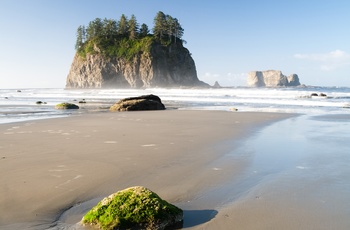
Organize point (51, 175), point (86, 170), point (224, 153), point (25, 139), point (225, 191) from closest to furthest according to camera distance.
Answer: point (225, 191) → point (51, 175) → point (86, 170) → point (224, 153) → point (25, 139)

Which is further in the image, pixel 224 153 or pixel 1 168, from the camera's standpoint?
pixel 224 153

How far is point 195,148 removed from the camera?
25.3 feet

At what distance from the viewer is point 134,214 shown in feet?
10.9

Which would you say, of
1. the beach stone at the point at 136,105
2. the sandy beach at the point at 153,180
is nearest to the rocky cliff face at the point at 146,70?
the beach stone at the point at 136,105

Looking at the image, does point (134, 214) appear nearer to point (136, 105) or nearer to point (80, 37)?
point (136, 105)

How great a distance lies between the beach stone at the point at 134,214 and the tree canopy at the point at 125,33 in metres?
95.8

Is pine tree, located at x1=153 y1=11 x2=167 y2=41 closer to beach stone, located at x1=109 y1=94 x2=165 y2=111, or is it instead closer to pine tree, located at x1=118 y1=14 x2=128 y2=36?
pine tree, located at x1=118 y1=14 x2=128 y2=36

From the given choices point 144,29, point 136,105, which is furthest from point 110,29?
point 136,105

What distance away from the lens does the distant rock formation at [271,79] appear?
16288 centimetres

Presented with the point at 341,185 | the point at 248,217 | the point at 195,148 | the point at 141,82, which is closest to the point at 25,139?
the point at 195,148

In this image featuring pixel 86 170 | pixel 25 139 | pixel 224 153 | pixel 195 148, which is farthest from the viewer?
pixel 25 139

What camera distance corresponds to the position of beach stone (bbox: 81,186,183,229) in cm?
328

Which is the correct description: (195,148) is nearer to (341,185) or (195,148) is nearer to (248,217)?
(341,185)

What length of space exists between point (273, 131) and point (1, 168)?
838 centimetres
